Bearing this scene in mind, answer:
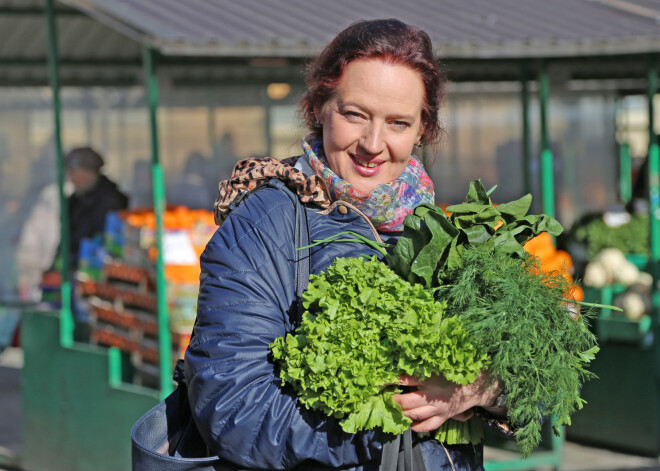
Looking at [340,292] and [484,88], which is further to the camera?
[484,88]

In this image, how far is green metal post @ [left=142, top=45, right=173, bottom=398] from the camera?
4.86m

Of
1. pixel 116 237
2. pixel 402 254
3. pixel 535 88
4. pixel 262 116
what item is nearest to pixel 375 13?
pixel 116 237

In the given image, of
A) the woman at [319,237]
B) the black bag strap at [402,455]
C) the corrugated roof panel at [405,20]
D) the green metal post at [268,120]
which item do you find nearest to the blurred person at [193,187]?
the green metal post at [268,120]

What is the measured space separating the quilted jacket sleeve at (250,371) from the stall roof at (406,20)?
2635 mm

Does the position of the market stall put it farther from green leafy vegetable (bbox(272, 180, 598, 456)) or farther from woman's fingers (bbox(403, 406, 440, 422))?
woman's fingers (bbox(403, 406, 440, 422))

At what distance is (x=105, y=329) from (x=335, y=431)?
4135 millimetres

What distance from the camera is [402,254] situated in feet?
6.50

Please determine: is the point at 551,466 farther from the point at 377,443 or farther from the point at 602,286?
the point at 377,443

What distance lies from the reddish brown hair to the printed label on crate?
3.35 metres

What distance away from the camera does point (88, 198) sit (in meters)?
7.18

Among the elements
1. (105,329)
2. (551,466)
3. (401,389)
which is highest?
(401,389)

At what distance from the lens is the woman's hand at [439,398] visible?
1.90 metres

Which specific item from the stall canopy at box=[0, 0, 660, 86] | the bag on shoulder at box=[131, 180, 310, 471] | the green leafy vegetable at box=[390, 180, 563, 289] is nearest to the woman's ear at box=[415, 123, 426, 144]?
the green leafy vegetable at box=[390, 180, 563, 289]

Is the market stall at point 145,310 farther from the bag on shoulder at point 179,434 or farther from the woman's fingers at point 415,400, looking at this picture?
the woman's fingers at point 415,400
